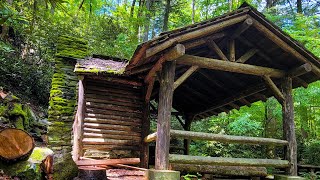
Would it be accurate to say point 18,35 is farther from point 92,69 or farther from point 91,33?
point 92,69

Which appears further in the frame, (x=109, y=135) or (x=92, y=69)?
(x=109, y=135)

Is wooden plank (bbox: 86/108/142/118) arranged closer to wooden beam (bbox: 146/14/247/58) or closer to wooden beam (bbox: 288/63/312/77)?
wooden beam (bbox: 146/14/247/58)

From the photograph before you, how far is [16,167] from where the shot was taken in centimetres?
529

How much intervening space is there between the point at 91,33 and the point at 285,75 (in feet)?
43.4

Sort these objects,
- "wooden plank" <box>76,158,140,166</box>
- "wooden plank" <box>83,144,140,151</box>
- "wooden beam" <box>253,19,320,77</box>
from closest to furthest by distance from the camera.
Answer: "wooden beam" <box>253,19,320,77</box> → "wooden plank" <box>76,158,140,166</box> → "wooden plank" <box>83,144,140,151</box>

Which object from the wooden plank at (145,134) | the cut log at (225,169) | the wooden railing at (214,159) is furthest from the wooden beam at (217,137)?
the wooden plank at (145,134)

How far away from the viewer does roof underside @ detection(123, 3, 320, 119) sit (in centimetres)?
629

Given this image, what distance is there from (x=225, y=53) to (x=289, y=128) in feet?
8.64

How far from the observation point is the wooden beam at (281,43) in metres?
6.75

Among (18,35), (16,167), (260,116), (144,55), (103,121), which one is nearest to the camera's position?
(16,167)

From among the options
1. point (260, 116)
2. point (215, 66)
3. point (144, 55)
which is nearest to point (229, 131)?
point (260, 116)

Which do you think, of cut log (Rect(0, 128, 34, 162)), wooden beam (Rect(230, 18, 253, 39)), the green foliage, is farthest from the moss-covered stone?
the green foliage

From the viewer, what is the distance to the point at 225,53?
8.04 meters

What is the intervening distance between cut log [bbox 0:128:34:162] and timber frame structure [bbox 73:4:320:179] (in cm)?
259
